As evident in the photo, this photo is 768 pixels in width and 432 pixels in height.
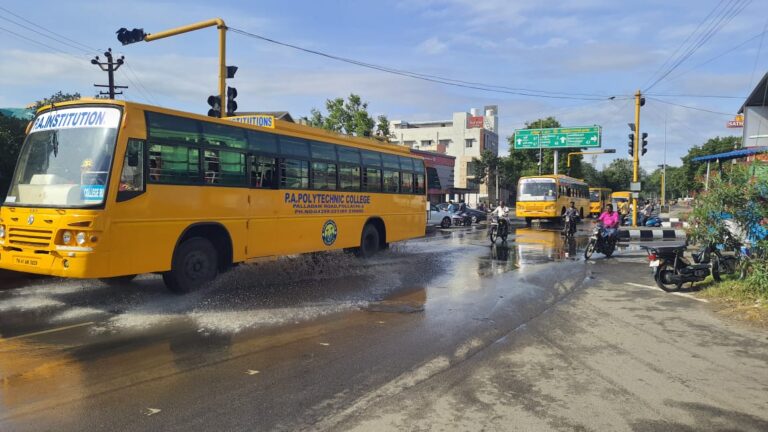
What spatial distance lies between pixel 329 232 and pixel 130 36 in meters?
8.46

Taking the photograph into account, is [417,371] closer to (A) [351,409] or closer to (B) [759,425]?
(A) [351,409]

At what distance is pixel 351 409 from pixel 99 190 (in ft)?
16.8

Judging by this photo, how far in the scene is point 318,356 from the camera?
18.8ft

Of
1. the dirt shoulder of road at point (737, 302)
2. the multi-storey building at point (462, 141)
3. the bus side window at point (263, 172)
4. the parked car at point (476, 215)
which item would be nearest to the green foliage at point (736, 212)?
the dirt shoulder of road at point (737, 302)

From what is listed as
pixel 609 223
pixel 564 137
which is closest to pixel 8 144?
pixel 609 223

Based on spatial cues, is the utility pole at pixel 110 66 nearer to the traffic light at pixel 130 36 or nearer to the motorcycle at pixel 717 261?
the traffic light at pixel 130 36

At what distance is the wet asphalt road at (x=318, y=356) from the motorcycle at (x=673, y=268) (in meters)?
0.54

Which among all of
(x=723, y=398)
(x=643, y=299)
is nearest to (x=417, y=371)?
(x=723, y=398)

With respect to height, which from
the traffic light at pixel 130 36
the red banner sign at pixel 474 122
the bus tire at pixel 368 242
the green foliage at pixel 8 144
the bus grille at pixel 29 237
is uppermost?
the red banner sign at pixel 474 122

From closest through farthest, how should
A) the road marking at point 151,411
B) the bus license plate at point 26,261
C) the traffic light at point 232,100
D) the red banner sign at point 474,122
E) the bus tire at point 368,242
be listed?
the road marking at point 151,411 < the bus license plate at point 26,261 < the bus tire at point 368,242 < the traffic light at point 232,100 < the red banner sign at point 474,122

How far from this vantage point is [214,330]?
6.74 m

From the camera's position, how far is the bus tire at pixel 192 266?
28.2 feet

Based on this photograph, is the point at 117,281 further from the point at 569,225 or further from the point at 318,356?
the point at 569,225

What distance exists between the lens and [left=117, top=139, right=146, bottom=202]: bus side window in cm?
751
